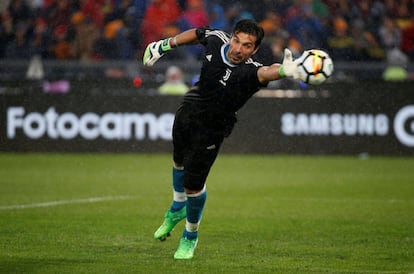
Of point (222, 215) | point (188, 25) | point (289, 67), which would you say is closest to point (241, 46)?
point (289, 67)

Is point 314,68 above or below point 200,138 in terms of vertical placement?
above

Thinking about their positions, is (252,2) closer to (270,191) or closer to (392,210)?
(270,191)

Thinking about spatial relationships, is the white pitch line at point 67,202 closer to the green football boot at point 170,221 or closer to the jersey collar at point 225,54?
the green football boot at point 170,221

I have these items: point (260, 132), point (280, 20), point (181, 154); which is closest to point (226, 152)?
point (260, 132)

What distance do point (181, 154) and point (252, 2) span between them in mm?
14229

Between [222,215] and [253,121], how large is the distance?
7.79 meters

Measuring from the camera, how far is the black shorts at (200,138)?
8.69 meters

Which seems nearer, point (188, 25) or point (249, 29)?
point (249, 29)

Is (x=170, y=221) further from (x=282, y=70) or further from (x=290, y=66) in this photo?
(x=290, y=66)

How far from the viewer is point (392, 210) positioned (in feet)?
41.3

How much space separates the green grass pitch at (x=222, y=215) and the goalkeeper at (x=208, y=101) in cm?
59

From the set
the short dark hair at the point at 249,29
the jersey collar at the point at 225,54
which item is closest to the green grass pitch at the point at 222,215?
the jersey collar at the point at 225,54

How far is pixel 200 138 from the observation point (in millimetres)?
8758

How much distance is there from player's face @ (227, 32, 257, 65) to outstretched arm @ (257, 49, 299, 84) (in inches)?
9.7
